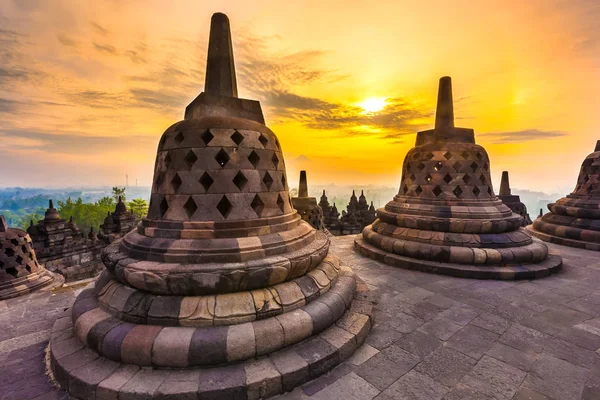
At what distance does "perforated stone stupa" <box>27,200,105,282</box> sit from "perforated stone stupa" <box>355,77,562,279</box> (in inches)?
634

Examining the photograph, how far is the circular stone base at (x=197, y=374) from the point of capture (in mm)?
2246

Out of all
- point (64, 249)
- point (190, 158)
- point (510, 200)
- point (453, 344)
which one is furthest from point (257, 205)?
point (510, 200)

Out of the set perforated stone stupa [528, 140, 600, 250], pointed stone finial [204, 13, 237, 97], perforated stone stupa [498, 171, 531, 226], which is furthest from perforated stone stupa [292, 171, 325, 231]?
perforated stone stupa [498, 171, 531, 226]

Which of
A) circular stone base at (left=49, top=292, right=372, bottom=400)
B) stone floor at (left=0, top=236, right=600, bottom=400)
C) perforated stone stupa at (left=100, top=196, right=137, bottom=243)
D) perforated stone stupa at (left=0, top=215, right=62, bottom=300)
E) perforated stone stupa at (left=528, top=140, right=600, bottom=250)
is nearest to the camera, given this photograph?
circular stone base at (left=49, top=292, right=372, bottom=400)

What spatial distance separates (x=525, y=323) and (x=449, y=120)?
5.26m

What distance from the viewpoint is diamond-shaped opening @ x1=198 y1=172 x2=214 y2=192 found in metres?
3.40

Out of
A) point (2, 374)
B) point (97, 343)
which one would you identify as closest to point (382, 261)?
point (97, 343)

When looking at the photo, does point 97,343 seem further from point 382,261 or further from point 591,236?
point 591,236

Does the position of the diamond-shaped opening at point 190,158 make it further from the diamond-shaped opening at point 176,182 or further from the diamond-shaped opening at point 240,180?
the diamond-shaped opening at point 240,180

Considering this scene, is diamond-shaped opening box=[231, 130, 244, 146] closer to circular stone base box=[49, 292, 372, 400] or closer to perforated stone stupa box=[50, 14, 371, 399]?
perforated stone stupa box=[50, 14, 371, 399]

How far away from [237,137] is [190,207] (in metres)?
1.09

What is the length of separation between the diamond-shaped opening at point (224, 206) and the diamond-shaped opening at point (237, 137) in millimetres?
753

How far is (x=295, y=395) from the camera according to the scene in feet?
7.82

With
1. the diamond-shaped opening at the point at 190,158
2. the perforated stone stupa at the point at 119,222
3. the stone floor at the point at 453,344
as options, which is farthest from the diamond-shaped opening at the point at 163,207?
the perforated stone stupa at the point at 119,222
